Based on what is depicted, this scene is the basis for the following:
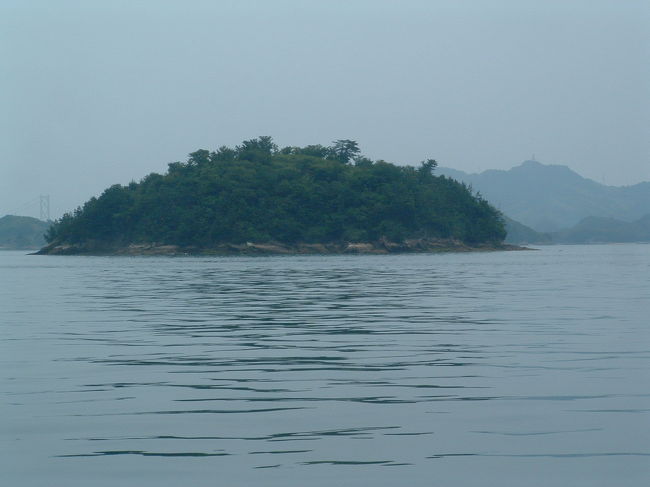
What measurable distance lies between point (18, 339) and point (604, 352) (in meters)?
12.9

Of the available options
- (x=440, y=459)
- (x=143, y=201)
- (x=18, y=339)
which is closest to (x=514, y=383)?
(x=440, y=459)

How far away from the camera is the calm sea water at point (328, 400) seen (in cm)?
850

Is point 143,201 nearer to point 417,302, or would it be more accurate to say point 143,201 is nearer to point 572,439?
point 417,302

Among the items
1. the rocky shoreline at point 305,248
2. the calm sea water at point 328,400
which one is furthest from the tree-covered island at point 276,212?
the calm sea water at point 328,400

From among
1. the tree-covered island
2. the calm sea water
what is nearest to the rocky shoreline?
the tree-covered island

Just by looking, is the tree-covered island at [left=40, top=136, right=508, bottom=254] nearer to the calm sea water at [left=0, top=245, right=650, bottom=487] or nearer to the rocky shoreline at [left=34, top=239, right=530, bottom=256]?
the rocky shoreline at [left=34, top=239, right=530, bottom=256]

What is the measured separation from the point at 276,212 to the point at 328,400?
6268 inches

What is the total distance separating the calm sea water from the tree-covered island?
14175 centimetres

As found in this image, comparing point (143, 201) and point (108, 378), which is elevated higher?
point (143, 201)

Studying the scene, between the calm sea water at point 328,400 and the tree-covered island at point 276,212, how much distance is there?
141750mm

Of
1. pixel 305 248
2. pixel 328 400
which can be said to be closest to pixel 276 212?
pixel 305 248

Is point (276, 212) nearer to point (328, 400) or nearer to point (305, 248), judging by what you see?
point (305, 248)

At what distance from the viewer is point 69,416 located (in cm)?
1107

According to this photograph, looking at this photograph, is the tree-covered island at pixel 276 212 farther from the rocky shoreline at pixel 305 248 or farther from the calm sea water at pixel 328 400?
the calm sea water at pixel 328 400
